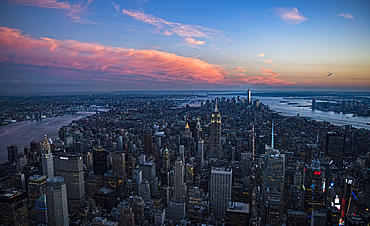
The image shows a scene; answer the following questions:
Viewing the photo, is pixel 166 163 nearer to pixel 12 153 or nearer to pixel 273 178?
pixel 273 178

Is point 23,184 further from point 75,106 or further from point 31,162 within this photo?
point 75,106

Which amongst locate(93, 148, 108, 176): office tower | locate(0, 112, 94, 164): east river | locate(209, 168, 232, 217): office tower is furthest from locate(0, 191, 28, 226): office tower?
locate(209, 168, 232, 217): office tower

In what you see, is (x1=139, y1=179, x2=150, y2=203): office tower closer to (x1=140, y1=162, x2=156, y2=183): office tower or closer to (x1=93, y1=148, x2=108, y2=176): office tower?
(x1=140, y1=162, x2=156, y2=183): office tower

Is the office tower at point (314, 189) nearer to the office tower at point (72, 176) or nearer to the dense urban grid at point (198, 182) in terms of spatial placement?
the dense urban grid at point (198, 182)

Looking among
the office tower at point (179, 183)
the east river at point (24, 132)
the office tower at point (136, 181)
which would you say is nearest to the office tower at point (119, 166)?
the office tower at point (136, 181)

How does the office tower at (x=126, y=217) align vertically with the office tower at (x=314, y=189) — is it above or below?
below
